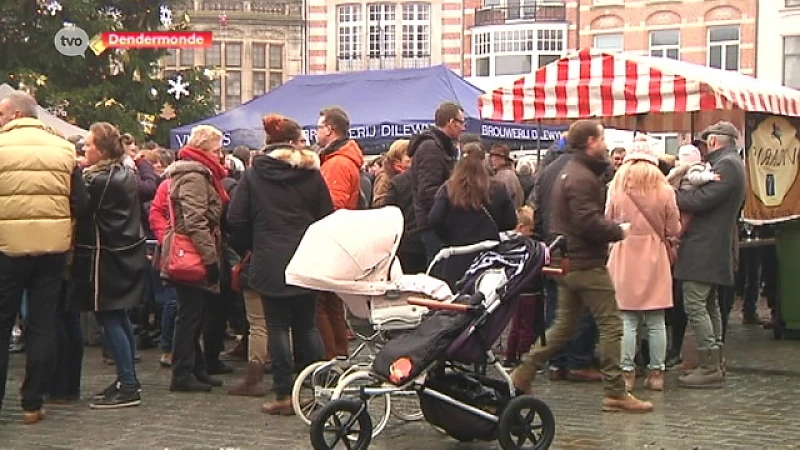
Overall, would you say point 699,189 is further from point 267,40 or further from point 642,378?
A: point 267,40

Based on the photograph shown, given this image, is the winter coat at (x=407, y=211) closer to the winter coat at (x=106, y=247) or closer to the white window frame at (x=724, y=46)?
the winter coat at (x=106, y=247)

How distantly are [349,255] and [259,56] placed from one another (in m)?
38.2

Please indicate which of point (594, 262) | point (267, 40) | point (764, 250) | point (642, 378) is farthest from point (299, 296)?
point (267, 40)

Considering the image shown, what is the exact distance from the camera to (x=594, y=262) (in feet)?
24.3

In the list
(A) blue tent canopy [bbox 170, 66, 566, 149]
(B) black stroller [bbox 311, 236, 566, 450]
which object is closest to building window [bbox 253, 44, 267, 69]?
(A) blue tent canopy [bbox 170, 66, 566, 149]

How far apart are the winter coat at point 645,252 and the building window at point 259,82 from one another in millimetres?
36816

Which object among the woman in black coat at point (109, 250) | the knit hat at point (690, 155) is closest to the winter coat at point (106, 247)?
the woman in black coat at point (109, 250)

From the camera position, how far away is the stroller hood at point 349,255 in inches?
261

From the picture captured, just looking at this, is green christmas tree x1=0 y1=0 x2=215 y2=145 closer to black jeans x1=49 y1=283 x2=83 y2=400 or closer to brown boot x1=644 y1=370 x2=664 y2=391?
black jeans x1=49 y1=283 x2=83 y2=400

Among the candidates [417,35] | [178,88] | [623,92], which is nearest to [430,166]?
[623,92]

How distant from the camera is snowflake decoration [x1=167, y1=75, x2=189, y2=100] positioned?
20234 mm

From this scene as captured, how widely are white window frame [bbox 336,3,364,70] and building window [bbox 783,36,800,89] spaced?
608 inches

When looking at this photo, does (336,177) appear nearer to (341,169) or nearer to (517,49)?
(341,169)

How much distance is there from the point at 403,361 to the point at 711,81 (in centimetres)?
496
